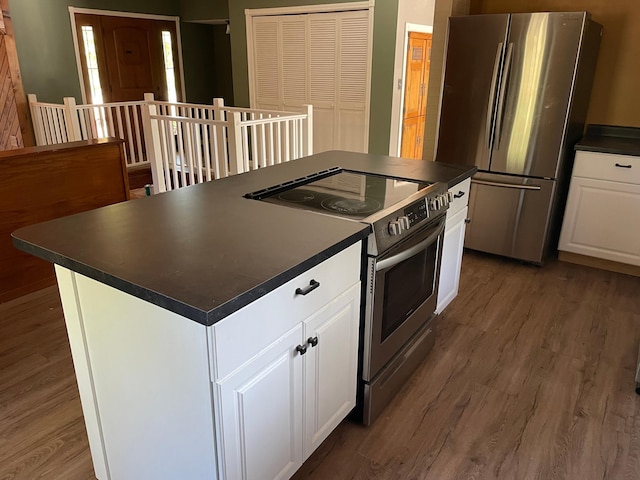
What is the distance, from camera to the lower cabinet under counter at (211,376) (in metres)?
1.19

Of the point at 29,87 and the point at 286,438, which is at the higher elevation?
the point at 29,87

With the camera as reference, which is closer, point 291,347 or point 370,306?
point 291,347

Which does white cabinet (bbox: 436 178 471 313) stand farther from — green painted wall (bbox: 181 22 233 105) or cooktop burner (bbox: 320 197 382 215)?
green painted wall (bbox: 181 22 233 105)

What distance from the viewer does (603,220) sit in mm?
3350

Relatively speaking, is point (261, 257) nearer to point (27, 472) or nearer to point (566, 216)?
point (27, 472)

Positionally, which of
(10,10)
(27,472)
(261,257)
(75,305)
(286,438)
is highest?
(10,10)

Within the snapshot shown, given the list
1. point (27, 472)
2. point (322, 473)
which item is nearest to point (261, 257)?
point (322, 473)

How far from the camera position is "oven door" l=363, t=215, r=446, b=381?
69.1 inches

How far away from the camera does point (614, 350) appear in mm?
2521

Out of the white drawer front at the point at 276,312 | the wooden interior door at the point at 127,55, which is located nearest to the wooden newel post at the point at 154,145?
the wooden interior door at the point at 127,55

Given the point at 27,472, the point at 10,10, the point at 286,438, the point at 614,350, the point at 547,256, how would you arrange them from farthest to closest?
the point at 10,10, the point at 547,256, the point at 614,350, the point at 27,472, the point at 286,438

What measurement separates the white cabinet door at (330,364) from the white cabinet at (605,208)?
247cm

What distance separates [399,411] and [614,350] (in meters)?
Result: 1.32

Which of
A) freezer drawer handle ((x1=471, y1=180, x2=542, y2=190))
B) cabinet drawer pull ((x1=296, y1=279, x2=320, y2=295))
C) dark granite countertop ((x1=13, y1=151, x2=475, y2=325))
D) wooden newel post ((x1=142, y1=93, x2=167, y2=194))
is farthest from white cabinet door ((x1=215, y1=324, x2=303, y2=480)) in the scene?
wooden newel post ((x1=142, y1=93, x2=167, y2=194))
